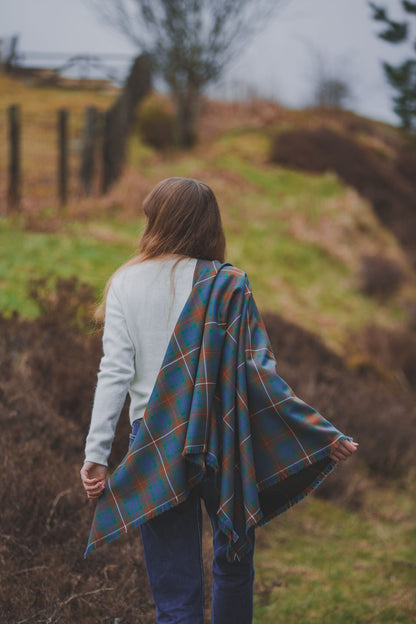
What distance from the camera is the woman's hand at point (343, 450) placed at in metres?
2.26

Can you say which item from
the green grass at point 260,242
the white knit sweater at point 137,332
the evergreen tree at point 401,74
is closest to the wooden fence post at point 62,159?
the green grass at point 260,242

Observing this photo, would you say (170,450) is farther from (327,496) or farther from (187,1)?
(187,1)

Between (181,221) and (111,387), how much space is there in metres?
0.66

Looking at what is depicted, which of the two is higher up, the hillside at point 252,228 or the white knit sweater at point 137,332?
the white knit sweater at point 137,332

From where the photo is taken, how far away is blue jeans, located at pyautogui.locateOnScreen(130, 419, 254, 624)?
90.0 inches

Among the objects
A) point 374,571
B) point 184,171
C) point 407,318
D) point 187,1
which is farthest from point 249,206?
point 374,571

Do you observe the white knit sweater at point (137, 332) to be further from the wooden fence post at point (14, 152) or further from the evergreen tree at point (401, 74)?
the wooden fence post at point (14, 152)

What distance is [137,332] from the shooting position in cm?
233

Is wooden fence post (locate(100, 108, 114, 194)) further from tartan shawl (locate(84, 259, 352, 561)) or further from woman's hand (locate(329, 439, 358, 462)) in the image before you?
woman's hand (locate(329, 439, 358, 462))

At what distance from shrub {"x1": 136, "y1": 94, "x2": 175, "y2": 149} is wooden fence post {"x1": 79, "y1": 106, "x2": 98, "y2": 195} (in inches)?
252

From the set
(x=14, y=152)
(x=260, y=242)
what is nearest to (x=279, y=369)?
(x=260, y=242)

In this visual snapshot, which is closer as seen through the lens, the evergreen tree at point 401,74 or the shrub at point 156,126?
the evergreen tree at point 401,74

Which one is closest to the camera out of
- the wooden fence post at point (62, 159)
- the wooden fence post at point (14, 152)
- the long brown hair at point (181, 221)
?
the long brown hair at point (181, 221)

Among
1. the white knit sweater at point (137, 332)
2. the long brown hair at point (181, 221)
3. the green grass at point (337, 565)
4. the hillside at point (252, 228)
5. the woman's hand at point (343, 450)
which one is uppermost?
the long brown hair at point (181, 221)
